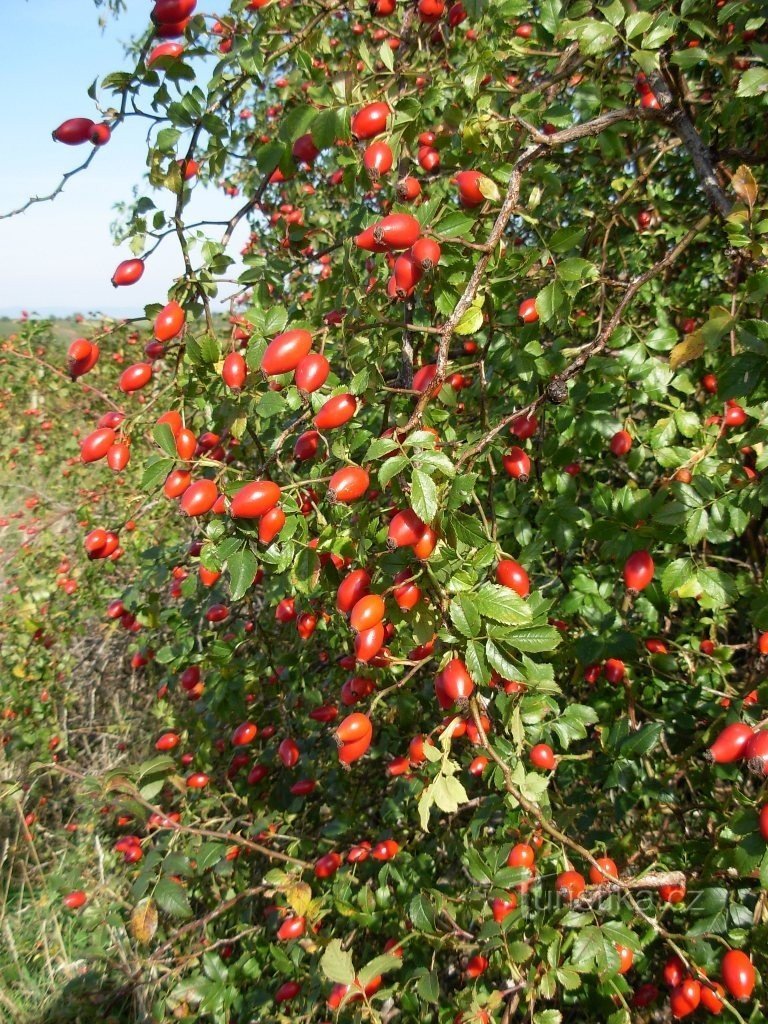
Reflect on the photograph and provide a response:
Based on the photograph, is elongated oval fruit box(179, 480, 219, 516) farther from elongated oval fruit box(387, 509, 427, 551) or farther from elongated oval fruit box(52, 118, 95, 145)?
elongated oval fruit box(52, 118, 95, 145)

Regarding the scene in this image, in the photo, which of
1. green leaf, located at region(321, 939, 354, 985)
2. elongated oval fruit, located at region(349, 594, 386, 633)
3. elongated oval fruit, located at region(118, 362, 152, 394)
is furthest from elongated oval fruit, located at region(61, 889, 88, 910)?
elongated oval fruit, located at region(349, 594, 386, 633)

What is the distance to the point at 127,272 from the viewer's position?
1480 millimetres

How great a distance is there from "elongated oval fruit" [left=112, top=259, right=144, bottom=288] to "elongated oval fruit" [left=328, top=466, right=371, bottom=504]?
788 millimetres

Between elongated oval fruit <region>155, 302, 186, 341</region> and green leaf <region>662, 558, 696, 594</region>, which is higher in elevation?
elongated oval fruit <region>155, 302, 186, 341</region>

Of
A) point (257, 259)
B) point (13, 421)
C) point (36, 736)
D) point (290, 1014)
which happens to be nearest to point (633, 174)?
point (257, 259)

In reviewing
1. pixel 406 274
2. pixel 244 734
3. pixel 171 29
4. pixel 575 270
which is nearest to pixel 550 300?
pixel 575 270

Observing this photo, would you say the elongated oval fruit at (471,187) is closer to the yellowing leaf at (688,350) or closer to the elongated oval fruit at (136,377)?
the yellowing leaf at (688,350)

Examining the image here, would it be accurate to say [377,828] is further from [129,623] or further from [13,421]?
[13,421]

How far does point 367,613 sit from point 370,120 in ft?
2.97

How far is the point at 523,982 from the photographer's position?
4.60 ft

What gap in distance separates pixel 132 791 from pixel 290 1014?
902mm

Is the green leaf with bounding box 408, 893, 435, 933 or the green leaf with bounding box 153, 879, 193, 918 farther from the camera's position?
the green leaf with bounding box 153, 879, 193, 918

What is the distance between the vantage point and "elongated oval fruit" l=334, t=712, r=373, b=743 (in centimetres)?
132

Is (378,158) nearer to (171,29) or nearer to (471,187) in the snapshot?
(471,187)
